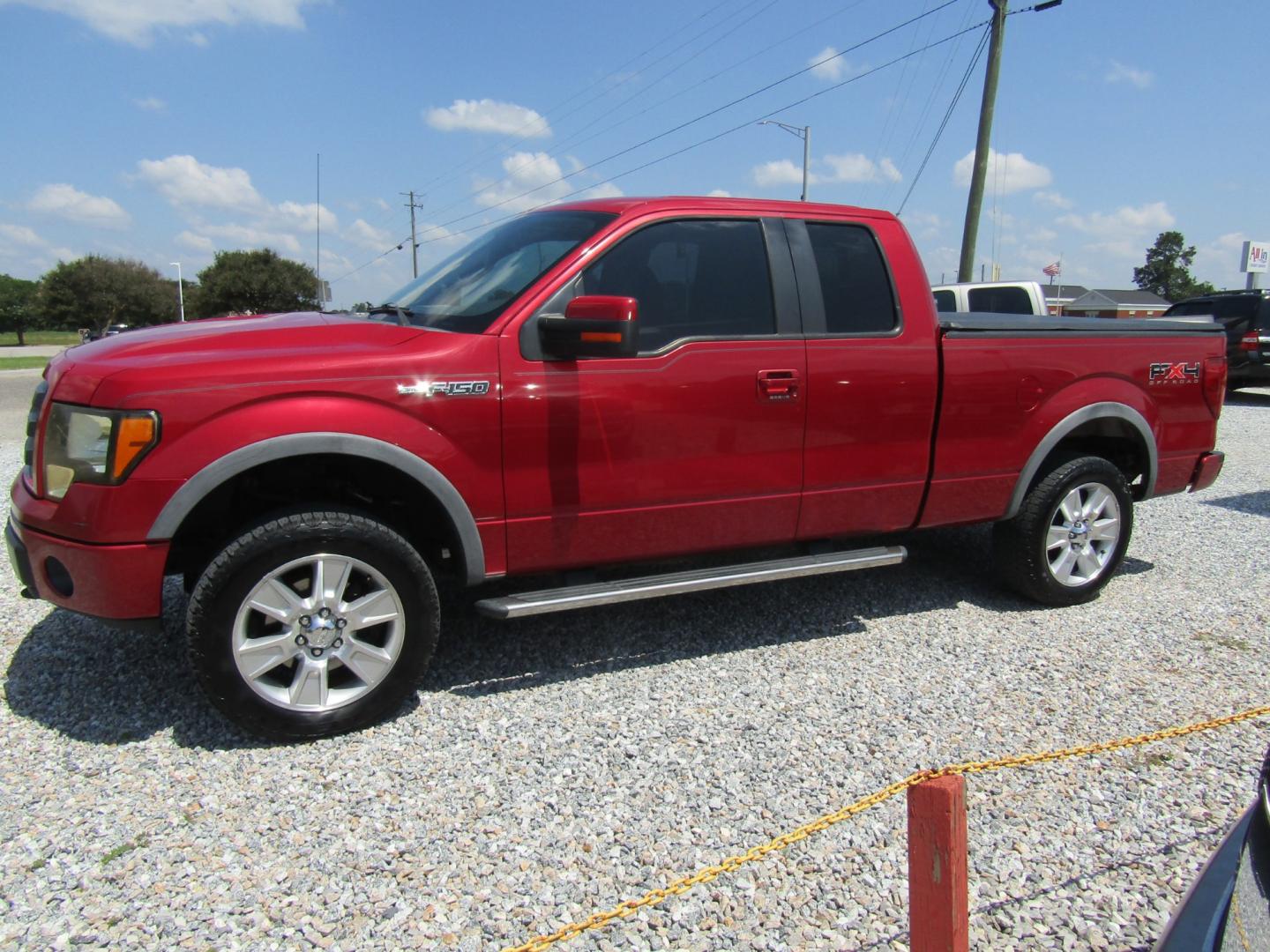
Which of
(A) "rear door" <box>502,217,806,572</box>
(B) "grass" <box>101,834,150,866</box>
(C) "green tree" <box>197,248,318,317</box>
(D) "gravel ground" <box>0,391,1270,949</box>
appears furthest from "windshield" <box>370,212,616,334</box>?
(C) "green tree" <box>197,248,318,317</box>

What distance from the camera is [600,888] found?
236 cm

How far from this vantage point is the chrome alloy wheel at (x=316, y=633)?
2965 millimetres

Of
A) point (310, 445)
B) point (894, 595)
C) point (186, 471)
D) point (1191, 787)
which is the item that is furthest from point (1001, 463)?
point (186, 471)

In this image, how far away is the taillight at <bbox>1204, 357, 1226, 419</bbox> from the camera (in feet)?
15.5

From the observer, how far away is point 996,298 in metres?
10.8

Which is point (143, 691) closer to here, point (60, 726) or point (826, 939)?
point (60, 726)

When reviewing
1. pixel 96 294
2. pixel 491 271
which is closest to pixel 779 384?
pixel 491 271

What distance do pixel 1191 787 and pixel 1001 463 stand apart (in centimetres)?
174

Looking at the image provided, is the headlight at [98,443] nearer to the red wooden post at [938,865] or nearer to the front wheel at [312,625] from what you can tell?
the front wheel at [312,625]

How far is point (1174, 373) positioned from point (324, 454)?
4.35 metres

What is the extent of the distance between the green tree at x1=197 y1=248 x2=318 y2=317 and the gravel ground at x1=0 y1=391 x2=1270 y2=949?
174ft

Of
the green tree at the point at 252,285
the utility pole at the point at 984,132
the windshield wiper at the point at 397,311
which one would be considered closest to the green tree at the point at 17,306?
the green tree at the point at 252,285

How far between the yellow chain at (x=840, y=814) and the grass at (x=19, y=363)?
27.4 metres

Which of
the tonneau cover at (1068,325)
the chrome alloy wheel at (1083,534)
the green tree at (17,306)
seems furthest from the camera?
the green tree at (17,306)
